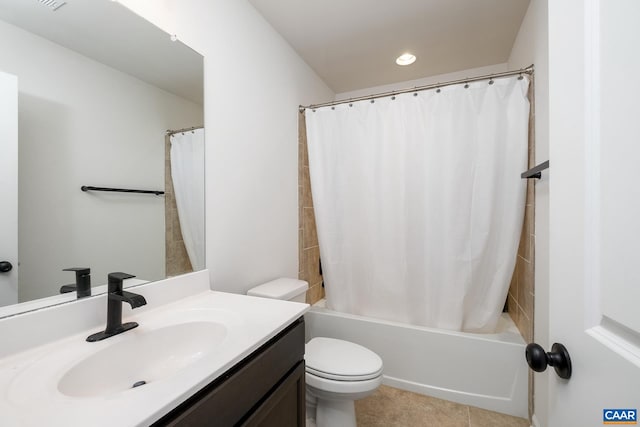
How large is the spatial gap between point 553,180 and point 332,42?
74.4 inches

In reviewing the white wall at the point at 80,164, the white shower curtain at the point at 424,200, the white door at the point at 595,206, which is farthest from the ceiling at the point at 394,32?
the white door at the point at 595,206

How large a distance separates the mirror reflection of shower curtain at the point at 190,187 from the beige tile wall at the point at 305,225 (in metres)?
0.98

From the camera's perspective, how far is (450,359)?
1.69m

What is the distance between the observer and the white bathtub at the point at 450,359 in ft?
5.12

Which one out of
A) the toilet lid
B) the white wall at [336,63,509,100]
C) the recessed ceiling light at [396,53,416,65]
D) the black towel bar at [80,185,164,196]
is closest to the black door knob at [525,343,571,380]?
the toilet lid

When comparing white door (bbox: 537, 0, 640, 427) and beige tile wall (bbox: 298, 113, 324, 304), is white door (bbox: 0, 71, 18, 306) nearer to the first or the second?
white door (bbox: 537, 0, 640, 427)

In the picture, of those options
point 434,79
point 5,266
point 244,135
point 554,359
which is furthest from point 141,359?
point 434,79

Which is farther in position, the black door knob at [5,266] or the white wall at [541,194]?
the white wall at [541,194]

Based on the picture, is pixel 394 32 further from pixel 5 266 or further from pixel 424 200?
pixel 5 266

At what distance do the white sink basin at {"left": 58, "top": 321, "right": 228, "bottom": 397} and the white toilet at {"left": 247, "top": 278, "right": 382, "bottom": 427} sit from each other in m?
0.57

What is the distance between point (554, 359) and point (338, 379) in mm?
996

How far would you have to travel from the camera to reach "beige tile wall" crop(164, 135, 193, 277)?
1.19 meters

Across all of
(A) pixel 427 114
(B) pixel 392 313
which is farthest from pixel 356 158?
(B) pixel 392 313

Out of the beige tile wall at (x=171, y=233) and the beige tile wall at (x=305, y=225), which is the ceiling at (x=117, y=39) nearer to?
the beige tile wall at (x=171, y=233)
